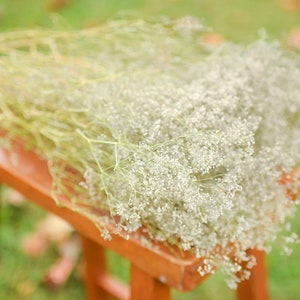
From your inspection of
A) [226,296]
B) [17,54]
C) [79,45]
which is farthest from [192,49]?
[226,296]

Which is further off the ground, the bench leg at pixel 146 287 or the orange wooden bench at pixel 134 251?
the orange wooden bench at pixel 134 251

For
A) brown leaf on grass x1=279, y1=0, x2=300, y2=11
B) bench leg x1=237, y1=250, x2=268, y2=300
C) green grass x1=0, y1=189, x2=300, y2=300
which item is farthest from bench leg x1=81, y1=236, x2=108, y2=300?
brown leaf on grass x1=279, y1=0, x2=300, y2=11

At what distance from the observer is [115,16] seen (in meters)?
1.37

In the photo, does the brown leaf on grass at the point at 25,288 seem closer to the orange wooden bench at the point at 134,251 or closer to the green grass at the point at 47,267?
the green grass at the point at 47,267

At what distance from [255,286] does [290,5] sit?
7.41 feet

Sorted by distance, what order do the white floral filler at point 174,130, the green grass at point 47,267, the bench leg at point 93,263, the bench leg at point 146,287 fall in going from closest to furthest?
the white floral filler at point 174,130, the bench leg at point 146,287, the bench leg at point 93,263, the green grass at point 47,267

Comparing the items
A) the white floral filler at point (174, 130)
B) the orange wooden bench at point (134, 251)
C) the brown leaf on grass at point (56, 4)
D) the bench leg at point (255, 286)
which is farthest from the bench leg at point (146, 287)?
the brown leaf on grass at point (56, 4)

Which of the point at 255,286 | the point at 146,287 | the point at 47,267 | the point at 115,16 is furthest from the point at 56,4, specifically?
the point at 146,287

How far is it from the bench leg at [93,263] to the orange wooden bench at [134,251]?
489 mm

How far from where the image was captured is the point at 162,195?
0.85 meters

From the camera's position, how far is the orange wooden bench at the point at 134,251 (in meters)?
0.97

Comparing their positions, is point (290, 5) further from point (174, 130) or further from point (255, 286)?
point (174, 130)

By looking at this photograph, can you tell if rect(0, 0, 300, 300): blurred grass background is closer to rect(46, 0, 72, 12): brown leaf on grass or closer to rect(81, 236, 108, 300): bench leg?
rect(46, 0, 72, 12): brown leaf on grass

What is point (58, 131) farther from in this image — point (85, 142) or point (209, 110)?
point (209, 110)
